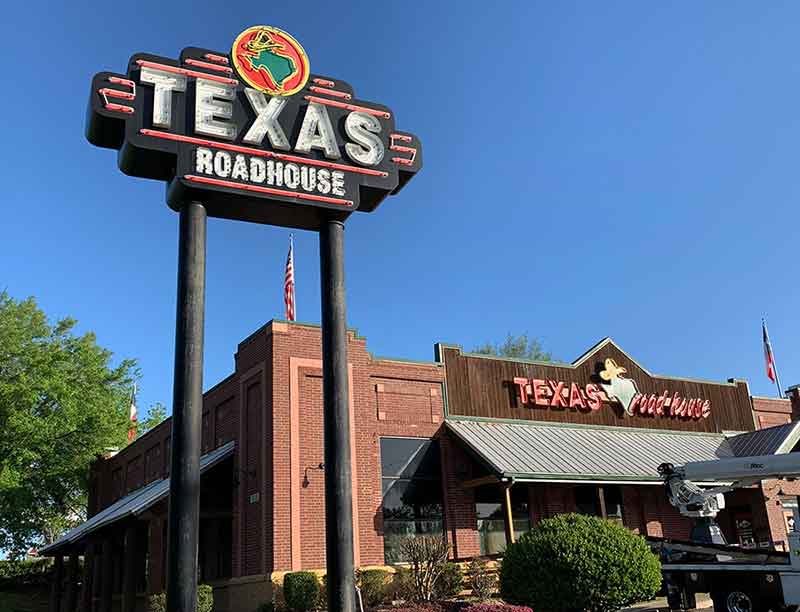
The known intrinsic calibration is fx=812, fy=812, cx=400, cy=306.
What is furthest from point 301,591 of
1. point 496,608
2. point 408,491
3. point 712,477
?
point 712,477

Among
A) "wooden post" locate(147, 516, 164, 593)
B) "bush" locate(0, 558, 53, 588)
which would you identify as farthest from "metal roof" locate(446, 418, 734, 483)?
"bush" locate(0, 558, 53, 588)

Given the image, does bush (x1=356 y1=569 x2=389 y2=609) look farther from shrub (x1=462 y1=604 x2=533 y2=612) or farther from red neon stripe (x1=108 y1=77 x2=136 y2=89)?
red neon stripe (x1=108 y1=77 x2=136 y2=89)

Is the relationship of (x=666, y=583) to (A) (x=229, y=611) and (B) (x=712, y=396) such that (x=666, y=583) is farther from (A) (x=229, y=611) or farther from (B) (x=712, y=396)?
(B) (x=712, y=396)

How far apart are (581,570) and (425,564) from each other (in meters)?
7.21

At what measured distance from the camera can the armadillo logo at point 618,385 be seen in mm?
30906

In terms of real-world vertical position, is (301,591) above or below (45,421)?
below

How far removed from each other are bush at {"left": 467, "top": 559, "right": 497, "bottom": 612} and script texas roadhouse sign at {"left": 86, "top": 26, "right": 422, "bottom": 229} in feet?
43.4

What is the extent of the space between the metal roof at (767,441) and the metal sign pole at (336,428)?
2405cm

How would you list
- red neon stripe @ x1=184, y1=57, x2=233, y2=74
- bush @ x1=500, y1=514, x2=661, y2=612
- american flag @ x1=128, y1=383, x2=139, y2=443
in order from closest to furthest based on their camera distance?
red neon stripe @ x1=184, y1=57, x2=233, y2=74 < bush @ x1=500, y1=514, x2=661, y2=612 < american flag @ x1=128, y1=383, x2=139, y2=443

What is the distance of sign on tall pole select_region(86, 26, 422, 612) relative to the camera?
35.7ft

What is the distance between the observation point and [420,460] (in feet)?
83.8

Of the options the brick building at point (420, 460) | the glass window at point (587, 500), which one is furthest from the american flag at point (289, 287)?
the glass window at point (587, 500)

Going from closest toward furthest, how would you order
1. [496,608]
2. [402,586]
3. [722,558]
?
[496,608], [722,558], [402,586]

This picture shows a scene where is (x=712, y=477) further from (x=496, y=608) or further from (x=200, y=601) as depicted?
(x=200, y=601)
